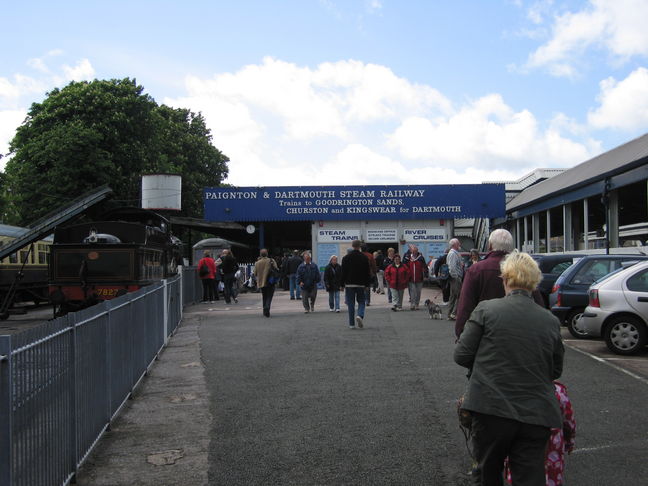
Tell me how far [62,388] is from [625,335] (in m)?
9.04

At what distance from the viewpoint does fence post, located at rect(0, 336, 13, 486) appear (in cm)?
355

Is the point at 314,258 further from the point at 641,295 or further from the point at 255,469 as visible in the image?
the point at 255,469

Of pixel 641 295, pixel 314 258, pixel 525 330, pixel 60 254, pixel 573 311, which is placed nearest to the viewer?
pixel 525 330

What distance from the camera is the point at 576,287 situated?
13.5m

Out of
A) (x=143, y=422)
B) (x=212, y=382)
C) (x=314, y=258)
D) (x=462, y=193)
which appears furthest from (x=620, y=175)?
(x=143, y=422)

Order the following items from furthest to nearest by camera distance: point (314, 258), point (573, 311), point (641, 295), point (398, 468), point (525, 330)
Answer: point (314, 258), point (573, 311), point (641, 295), point (398, 468), point (525, 330)

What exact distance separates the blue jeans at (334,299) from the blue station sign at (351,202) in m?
14.7

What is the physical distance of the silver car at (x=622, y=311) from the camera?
11.2 meters

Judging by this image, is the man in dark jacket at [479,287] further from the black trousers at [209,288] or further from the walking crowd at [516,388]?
the black trousers at [209,288]

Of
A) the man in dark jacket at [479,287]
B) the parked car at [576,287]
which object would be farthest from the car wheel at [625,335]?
the man in dark jacket at [479,287]

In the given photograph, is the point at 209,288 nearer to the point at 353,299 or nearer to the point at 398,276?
the point at 398,276

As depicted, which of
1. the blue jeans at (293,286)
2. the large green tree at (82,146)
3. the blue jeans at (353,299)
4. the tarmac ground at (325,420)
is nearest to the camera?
the tarmac ground at (325,420)

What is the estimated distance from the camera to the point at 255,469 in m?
5.34

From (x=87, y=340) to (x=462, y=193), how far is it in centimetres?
2994
